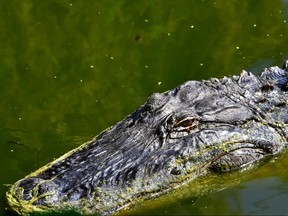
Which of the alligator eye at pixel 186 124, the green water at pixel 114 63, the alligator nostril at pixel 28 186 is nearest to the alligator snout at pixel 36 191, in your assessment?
the alligator nostril at pixel 28 186

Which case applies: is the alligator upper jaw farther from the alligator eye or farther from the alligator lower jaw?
the alligator eye

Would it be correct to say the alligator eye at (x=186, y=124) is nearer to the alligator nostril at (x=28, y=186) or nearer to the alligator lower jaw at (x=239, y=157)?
the alligator lower jaw at (x=239, y=157)

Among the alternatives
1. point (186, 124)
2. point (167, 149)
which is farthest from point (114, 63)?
point (167, 149)

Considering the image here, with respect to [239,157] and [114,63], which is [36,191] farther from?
[114,63]

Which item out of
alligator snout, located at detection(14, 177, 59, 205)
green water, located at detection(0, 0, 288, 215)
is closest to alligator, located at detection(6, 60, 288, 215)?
alligator snout, located at detection(14, 177, 59, 205)

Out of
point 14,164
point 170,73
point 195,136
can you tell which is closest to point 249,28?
point 170,73
